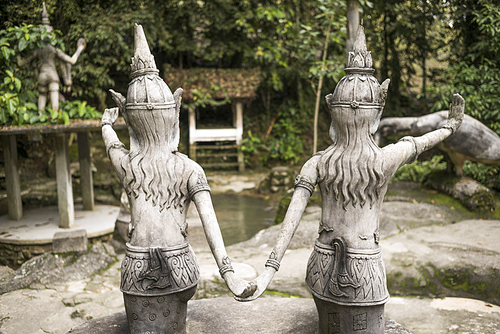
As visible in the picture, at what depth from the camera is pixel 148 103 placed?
246cm

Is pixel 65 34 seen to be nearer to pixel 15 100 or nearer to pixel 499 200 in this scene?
pixel 15 100

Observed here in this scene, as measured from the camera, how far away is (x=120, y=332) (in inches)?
106

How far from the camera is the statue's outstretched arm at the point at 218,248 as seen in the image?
7.29 feet

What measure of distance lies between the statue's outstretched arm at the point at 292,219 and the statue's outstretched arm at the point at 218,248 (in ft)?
0.34

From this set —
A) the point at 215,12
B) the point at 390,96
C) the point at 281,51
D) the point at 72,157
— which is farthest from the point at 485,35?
the point at 72,157

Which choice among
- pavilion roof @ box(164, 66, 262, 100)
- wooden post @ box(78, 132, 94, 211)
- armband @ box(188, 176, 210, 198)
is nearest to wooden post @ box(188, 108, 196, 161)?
pavilion roof @ box(164, 66, 262, 100)

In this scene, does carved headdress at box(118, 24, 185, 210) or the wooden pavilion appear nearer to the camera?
carved headdress at box(118, 24, 185, 210)

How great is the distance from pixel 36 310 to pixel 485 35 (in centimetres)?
782

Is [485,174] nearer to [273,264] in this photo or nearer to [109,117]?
[273,264]

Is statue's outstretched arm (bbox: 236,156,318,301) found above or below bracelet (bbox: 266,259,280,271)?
above

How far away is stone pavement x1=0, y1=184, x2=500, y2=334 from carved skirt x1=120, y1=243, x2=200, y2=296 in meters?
1.66

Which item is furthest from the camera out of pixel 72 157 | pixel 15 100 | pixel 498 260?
pixel 72 157

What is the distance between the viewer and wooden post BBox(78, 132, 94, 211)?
6758 millimetres

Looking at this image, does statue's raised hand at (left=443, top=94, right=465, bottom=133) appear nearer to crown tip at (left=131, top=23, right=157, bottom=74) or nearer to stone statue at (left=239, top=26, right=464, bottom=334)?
stone statue at (left=239, top=26, right=464, bottom=334)
